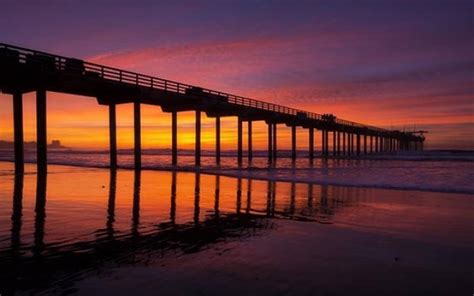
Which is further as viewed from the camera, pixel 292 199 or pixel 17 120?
pixel 17 120

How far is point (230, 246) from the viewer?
6902mm

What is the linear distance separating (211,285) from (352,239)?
363cm

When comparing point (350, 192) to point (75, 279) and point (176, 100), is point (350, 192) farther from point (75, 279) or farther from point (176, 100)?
point (176, 100)

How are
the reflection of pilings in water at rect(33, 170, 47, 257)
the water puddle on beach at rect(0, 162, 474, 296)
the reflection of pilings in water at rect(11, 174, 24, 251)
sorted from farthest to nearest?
1. the reflection of pilings in water at rect(11, 174, 24, 251)
2. the reflection of pilings in water at rect(33, 170, 47, 257)
3. the water puddle on beach at rect(0, 162, 474, 296)

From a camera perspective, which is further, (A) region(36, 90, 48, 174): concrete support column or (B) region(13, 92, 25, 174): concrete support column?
(B) region(13, 92, 25, 174): concrete support column

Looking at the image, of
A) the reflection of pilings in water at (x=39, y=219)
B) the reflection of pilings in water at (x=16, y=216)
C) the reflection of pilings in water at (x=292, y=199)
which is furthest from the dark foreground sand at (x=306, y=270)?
the reflection of pilings in water at (x=292, y=199)

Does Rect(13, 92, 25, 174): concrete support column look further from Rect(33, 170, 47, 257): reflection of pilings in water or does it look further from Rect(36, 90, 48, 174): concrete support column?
Rect(33, 170, 47, 257): reflection of pilings in water

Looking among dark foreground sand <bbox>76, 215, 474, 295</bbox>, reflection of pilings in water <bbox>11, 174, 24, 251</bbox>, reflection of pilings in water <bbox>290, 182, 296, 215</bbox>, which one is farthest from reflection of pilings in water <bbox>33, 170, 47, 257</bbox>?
reflection of pilings in water <bbox>290, 182, 296, 215</bbox>

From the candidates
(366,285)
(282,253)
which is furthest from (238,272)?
(366,285)

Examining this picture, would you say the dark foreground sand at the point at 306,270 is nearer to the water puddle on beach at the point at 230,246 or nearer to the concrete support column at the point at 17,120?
the water puddle on beach at the point at 230,246

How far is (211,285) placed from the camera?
16.0ft

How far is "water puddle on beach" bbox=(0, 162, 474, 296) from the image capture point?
4943 millimetres

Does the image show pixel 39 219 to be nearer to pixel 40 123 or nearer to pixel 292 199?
pixel 292 199

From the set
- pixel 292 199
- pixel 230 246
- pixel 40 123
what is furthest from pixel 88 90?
pixel 230 246
